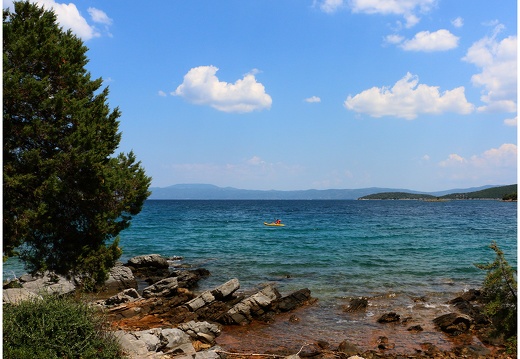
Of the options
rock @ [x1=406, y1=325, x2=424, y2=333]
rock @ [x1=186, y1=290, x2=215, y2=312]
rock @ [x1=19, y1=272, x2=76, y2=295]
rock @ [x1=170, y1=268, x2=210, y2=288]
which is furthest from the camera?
rock @ [x1=170, y1=268, x2=210, y2=288]

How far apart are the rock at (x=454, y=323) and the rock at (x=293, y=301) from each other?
740cm

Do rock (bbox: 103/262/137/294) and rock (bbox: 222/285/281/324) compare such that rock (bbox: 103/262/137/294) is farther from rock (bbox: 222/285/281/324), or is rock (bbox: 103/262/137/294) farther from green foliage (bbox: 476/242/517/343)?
green foliage (bbox: 476/242/517/343)

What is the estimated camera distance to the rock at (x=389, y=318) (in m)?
21.5

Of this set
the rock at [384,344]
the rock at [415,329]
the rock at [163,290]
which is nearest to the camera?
the rock at [384,344]

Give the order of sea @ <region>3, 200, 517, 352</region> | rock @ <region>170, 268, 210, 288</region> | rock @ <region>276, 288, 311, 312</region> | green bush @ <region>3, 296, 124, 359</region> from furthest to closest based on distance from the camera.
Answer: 1. rock @ <region>170, 268, 210, 288</region>
2. rock @ <region>276, 288, 311, 312</region>
3. sea @ <region>3, 200, 517, 352</region>
4. green bush @ <region>3, 296, 124, 359</region>

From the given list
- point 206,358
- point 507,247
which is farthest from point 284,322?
point 507,247

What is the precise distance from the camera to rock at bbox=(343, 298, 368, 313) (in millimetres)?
23525

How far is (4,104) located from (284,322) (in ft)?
52.5

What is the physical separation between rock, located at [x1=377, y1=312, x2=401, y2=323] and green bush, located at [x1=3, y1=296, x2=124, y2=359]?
14119 millimetres

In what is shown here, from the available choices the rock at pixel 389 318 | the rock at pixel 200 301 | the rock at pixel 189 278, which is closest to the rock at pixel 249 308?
the rock at pixel 200 301

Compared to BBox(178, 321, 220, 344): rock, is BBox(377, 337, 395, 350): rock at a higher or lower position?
lower

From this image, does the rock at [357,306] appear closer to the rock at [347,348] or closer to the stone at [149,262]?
the rock at [347,348]

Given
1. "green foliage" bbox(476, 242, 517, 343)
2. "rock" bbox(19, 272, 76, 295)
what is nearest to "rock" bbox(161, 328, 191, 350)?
"rock" bbox(19, 272, 76, 295)

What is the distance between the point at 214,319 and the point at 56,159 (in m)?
11.2
